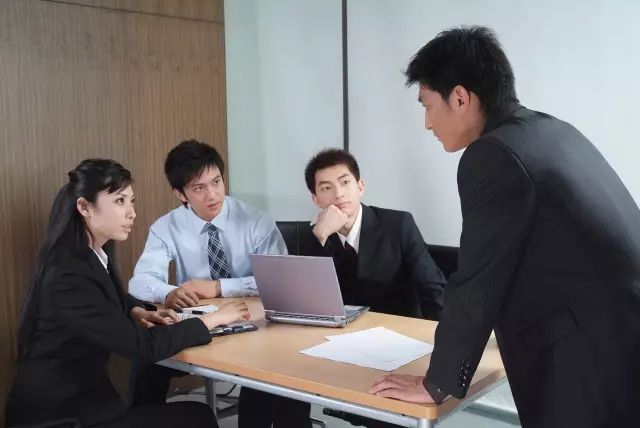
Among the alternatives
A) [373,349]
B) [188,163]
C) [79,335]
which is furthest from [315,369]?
[188,163]

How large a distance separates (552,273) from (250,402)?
155cm

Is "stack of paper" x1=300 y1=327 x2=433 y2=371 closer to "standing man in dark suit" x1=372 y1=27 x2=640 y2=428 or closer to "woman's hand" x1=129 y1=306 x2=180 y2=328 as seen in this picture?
"standing man in dark suit" x1=372 y1=27 x2=640 y2=428

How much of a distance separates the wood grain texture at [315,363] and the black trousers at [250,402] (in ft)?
1.32

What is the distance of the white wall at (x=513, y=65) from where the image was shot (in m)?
2.88

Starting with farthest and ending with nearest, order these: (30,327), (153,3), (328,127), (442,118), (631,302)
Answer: (328,127) → (153,3) → (30,327) → (442,118) → (631,302)

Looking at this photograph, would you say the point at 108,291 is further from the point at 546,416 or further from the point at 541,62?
the point at 541,62

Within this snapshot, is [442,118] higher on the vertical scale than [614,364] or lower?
higher

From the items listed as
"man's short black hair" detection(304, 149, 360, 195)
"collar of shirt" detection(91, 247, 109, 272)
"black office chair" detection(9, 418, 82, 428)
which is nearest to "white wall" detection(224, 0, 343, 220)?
"man's short black hair" detection(304, 149, 360, 195)

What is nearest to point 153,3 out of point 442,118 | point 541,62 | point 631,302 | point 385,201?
point 385,201

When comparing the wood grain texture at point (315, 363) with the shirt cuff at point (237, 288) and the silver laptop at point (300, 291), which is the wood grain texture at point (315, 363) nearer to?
the silver laptop at point (300, 291)

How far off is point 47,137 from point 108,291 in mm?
1432

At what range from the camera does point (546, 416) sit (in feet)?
4.46

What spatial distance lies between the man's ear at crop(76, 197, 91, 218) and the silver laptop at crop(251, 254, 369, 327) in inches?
20.8

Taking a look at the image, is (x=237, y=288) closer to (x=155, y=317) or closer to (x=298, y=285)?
(x=155, y=317)
